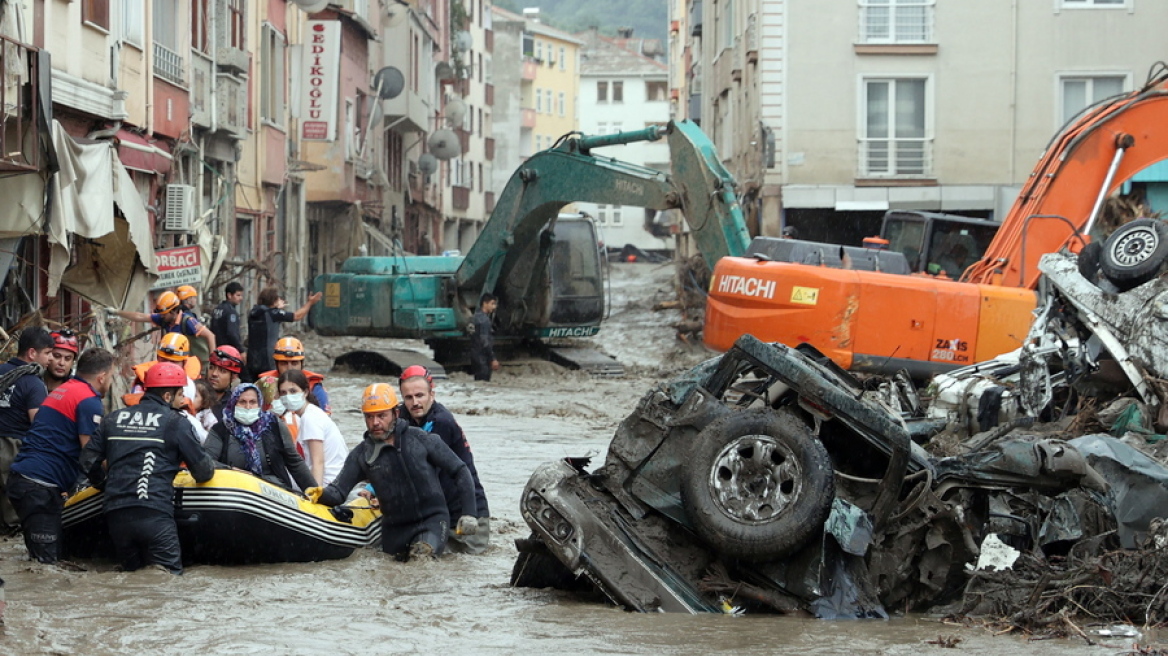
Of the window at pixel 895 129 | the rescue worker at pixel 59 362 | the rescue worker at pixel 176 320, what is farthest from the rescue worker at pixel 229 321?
the window at pixel 895 129

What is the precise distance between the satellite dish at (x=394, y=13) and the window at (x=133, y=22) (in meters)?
22.4

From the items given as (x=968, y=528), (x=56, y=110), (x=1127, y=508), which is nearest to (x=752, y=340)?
(x=968, y=528)

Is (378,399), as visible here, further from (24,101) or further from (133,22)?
(133,22)

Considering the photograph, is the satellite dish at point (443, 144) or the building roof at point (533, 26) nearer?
the satellite dish at point (443, 144)

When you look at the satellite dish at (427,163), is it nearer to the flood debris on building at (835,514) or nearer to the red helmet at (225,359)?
the red helmet at (225,359)

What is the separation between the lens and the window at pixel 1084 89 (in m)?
33.1

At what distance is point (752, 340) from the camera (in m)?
8.41

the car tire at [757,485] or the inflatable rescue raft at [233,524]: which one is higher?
the car tire at [757,485]

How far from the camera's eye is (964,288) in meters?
16.5

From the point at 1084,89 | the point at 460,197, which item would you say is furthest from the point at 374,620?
the point at 460,197

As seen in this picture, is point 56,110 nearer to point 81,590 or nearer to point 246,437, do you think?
point 246,437

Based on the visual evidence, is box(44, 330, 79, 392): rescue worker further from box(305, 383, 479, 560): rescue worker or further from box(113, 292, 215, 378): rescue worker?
box(113, 292, 215, 378): rescue worker

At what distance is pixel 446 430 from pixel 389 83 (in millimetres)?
31055

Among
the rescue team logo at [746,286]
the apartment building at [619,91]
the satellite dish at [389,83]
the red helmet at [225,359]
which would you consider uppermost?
the apartment building at [619,91]
